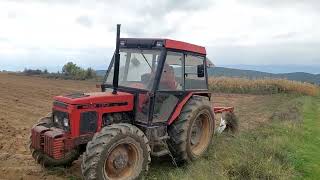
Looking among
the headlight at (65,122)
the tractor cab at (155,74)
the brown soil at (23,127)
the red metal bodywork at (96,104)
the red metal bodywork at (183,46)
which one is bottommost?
the brown soil at (23,127)

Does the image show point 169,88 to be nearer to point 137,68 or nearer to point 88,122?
point 137,68

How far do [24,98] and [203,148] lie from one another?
10.4m

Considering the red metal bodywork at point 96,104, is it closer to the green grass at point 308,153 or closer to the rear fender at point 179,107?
the rear fender at point 179,107

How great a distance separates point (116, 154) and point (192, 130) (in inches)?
88.9

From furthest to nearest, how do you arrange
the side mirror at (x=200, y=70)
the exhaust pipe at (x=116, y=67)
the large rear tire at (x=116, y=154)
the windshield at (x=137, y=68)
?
the side mirror at (x=200, y=70) < the windshield at (x=137, y=68) < the exhaust pipe at (x=116, y=67) < the large rear tire at (x=116, y=154)

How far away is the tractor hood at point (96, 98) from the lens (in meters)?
6.81

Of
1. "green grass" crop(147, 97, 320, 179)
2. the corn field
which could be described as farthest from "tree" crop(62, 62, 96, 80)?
"green grass" crop(147, 97, 320, 179)

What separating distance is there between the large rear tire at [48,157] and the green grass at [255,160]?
1.31m

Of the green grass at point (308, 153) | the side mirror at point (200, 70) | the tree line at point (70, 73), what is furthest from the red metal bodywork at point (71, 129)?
the tree line at point (70, 73)

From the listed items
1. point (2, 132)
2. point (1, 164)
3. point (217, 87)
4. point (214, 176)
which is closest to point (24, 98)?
point (2, 132)

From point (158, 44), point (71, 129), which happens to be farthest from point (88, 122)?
point (158, 44)

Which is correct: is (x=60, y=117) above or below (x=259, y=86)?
above

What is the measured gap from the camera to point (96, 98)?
698 cm

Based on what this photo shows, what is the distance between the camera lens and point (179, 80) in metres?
8.24
